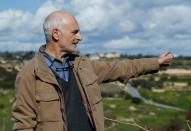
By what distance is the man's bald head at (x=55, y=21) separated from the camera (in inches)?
114

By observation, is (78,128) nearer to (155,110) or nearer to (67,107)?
(67,107)

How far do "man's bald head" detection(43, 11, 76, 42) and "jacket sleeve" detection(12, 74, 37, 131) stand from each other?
0.40 metres

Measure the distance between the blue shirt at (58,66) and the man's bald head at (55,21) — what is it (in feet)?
0.49

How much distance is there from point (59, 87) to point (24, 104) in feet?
0.92

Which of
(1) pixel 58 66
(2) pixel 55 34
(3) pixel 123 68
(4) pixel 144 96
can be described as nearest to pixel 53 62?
(1) pixel 58 66

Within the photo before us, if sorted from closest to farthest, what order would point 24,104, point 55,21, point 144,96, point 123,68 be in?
point 24,104
point 55,21
point 123,68
point 144,96

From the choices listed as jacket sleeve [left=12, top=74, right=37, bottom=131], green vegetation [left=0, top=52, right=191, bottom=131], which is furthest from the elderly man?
green vegetation [left=0, top=52, right=191, bottom=131]

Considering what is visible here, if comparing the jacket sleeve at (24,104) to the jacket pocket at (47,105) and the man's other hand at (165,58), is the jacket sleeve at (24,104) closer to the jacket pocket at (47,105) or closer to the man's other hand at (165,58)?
the jacket pocket at (47,105)

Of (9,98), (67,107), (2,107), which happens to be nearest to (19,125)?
(67,107)

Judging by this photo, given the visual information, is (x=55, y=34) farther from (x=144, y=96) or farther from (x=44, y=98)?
(x=144, y=96)

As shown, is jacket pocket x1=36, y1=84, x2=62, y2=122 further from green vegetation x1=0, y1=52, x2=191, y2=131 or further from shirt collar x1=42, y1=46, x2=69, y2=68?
green vegetation x1=0, y1=52, x2=191, y2=131

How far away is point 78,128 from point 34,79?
19.4 inches

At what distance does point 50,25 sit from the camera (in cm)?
293

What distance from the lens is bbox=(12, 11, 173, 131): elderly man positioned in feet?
9.22
